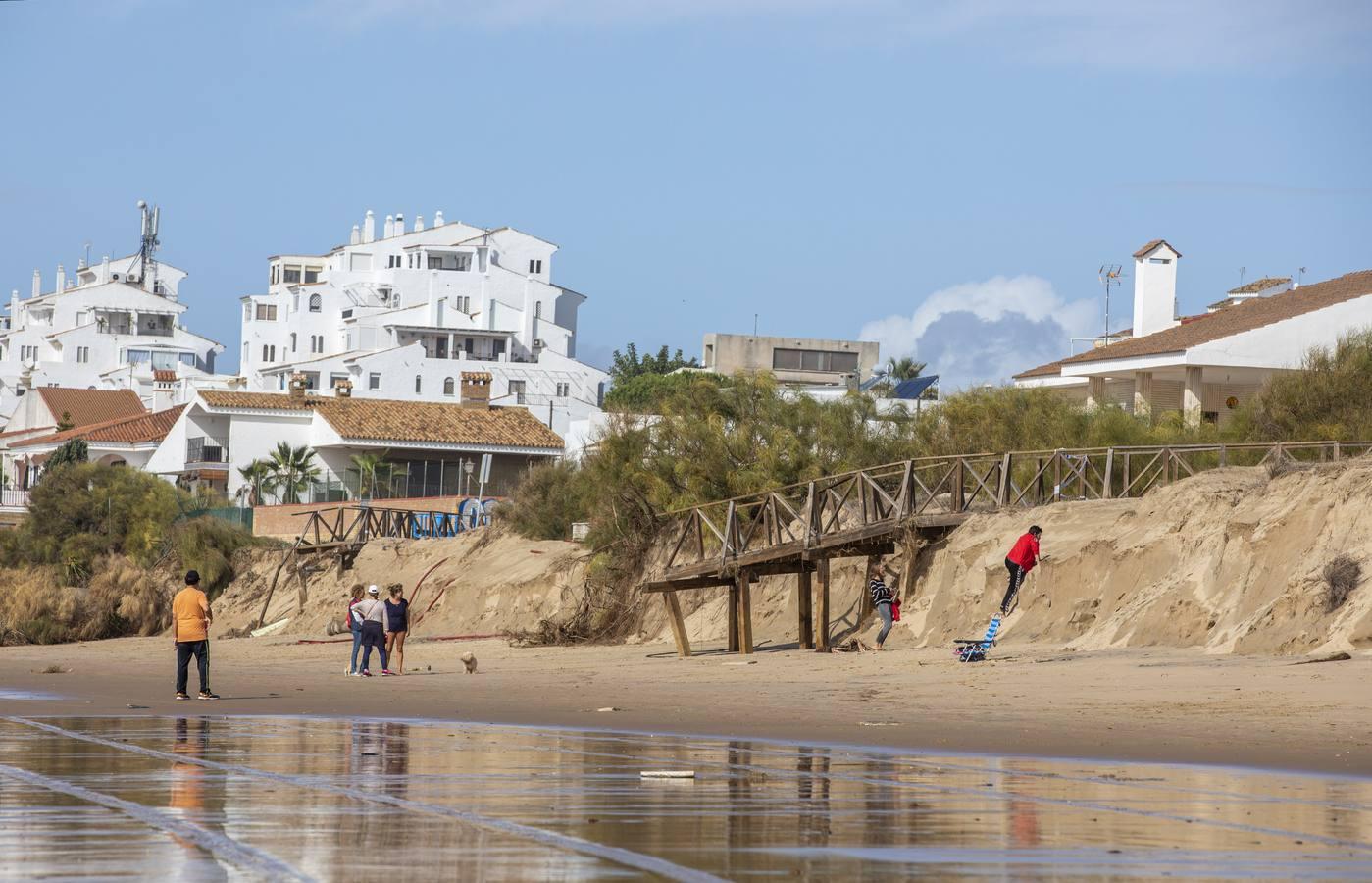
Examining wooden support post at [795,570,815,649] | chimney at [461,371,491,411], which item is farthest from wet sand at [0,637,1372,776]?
chimney at [461,371,491,411]

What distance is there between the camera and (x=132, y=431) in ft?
292

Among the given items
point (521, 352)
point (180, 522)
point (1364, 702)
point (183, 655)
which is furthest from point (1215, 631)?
point (521, 352)

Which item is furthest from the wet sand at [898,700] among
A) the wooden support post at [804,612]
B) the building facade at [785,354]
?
the building facade at [785,354]

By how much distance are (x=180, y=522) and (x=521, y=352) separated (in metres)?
50.9

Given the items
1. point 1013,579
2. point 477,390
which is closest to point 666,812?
point 1013,579

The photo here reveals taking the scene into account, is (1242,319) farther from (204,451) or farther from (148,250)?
(148,250)

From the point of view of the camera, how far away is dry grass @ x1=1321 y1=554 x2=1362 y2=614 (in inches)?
866

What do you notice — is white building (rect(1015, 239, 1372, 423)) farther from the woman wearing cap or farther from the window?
the window

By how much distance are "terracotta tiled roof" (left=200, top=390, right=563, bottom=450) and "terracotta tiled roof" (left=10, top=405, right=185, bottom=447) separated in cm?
998

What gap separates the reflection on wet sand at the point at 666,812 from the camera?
26.0ft

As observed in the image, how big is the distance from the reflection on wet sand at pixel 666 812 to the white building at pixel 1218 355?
3435cm

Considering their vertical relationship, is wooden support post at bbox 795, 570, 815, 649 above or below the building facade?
below

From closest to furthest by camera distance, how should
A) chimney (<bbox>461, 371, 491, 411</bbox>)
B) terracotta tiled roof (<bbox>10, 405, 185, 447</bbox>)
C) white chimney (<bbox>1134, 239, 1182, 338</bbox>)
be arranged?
1. white chimney (<bbox>1134, 239, 1182, 338</bbox>)
2. chimney (<bbox>461, 371, 491, 411</bbox>)
3. terracotta tiled roof (<bbox>10, 405, 185, 447</bbox>)

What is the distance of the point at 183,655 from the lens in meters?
21.9
